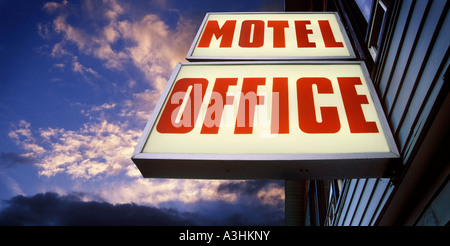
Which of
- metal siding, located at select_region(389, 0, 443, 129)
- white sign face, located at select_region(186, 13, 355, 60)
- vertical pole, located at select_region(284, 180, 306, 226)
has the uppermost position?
white sign face, located at select_region(186, 13, 355, 60)

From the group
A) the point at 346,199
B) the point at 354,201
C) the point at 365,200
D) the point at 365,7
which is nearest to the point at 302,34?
the point at 365,7

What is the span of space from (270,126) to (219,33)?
5.89 ft

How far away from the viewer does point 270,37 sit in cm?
305

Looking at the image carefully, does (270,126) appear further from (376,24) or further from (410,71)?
(376,24)

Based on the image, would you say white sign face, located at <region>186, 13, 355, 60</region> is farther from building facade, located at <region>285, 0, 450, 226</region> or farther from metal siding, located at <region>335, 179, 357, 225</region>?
metal siding, located at <region>335, 179, 357, 225</region>

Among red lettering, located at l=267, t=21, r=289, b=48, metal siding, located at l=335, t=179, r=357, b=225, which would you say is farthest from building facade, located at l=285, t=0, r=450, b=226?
red lettering, located at l=267, t=21, r=289, b=48

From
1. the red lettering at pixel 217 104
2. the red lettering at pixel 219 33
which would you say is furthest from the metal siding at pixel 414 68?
the red lettering at pixel 219 33

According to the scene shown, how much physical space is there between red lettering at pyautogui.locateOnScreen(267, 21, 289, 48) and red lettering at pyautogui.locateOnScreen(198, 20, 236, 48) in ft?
1.64

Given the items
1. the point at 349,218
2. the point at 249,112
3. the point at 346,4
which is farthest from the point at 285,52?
the point at 349,218

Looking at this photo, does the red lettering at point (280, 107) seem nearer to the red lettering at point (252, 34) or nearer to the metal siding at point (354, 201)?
the red lettering at point (252, 34)

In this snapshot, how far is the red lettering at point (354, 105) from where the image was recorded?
1.77 metres

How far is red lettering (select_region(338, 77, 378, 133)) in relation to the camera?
1.77 meters

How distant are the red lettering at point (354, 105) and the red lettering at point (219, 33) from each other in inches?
53.9

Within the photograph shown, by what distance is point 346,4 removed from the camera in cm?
378
